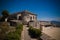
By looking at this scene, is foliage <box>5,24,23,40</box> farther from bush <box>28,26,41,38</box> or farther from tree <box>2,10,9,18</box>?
tree <box>2,10,9,18</box>

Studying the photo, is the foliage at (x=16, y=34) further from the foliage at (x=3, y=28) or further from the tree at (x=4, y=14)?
the tree at (x=4, y=14)

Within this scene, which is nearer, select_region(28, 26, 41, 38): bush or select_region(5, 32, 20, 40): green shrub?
select_region(5, 32, 20, 40): green shrub

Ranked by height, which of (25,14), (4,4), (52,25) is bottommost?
(52,25)

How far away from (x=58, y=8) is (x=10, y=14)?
954mm

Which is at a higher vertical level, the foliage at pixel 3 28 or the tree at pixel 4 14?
the tree at pixel 4 14

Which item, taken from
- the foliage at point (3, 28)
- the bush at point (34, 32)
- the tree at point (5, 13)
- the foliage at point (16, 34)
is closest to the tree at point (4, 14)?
the tree at point (5, 13)

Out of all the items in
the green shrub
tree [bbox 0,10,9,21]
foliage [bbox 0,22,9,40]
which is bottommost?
the green shrub

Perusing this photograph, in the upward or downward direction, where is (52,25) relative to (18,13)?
downward

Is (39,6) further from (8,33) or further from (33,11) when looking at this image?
(8,33)

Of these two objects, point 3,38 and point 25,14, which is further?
point 25,14

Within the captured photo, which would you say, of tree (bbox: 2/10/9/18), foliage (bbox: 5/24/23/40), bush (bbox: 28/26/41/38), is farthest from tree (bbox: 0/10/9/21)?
bush (bbox: 28/26/41/38)

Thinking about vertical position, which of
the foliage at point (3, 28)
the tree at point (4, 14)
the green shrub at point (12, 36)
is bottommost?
the green shrub at point (12, 36)

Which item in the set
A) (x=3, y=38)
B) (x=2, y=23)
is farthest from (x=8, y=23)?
(x=3, y=38)

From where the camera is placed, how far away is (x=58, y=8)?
3.24 m
